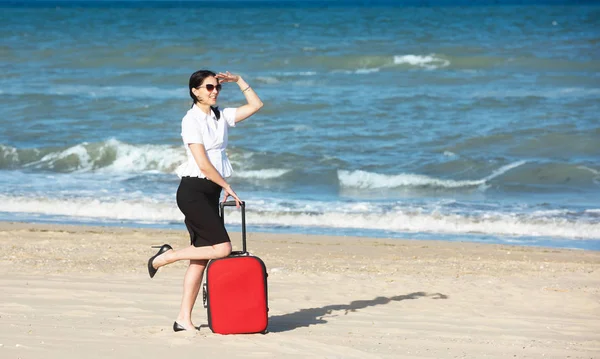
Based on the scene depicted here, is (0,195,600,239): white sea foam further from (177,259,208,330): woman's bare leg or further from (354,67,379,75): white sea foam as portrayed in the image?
(354,67,379,75): white sea foam

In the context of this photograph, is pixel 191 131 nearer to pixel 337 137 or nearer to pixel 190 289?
pixel 190 289

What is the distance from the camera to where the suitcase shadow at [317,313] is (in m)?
5.68

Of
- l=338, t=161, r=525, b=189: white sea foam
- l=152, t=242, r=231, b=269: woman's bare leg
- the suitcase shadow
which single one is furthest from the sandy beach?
l=338, t=161, r=525, b=189: white sea foam

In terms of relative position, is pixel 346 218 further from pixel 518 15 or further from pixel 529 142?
→ pixel 518 15

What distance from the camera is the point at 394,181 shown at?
1370 centimetres

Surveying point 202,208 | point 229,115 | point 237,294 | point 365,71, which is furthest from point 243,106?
point 365,71

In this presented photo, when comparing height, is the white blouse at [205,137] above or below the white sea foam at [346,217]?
above

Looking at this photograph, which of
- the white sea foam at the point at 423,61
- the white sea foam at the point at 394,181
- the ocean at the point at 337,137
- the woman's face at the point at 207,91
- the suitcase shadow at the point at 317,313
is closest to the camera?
the woman's face at the point at 207,91

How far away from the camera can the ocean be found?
11391 mm

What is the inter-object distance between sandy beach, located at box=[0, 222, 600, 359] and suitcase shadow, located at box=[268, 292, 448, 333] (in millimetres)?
13

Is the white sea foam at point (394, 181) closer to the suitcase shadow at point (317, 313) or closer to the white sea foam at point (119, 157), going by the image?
the white sea foam at point (119, 157)

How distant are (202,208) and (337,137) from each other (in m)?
12.5

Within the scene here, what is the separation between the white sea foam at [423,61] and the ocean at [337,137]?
0.07 metres

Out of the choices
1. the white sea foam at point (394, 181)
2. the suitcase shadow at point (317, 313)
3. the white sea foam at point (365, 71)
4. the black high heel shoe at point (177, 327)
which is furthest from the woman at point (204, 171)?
the white sea foam at point (365, 71)
